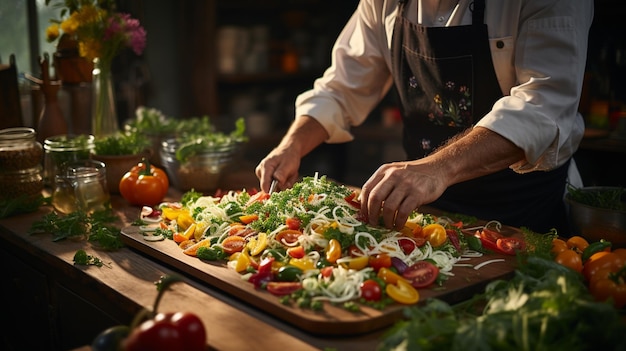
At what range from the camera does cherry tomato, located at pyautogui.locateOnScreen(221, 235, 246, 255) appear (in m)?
1.98

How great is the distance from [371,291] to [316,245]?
314 millimetres

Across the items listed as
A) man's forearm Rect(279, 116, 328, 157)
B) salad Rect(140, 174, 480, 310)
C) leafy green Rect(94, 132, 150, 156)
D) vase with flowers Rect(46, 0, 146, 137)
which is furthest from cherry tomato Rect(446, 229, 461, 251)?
vase with flowers Rect(46, 0, 146, 137)

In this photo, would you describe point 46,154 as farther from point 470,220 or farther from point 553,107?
point 553,107

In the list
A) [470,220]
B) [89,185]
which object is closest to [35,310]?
[89,185]

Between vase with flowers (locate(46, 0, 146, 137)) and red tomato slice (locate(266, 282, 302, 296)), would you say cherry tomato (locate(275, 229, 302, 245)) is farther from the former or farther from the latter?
vase with flowers (locate(46, 0, 146, 137))

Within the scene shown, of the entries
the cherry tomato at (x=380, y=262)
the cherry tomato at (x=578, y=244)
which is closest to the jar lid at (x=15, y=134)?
the cherry tomato at (x=380, y=262)

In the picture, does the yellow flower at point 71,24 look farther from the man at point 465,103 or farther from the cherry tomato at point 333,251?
the cherry tomato at point 333,251

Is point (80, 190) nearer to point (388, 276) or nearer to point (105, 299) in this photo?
point (105, 299)

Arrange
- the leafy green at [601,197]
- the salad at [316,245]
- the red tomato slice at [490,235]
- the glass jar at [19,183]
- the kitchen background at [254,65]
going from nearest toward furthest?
the salad at [316,245], the red tomato slice at [490,235], the leafy green at [601,197], the glass jar at [19,183], the kitchen background at [254,65]

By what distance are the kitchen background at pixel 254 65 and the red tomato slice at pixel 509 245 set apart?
2.35 meters

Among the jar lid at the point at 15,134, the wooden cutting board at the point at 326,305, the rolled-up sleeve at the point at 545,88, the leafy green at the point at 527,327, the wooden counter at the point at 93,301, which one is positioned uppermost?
the rolled-up sleeve at the point at 545,88

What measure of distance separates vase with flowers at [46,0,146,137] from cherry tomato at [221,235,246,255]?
142cm

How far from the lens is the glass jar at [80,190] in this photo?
2.50 meters

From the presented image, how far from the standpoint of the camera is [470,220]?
238 cm
